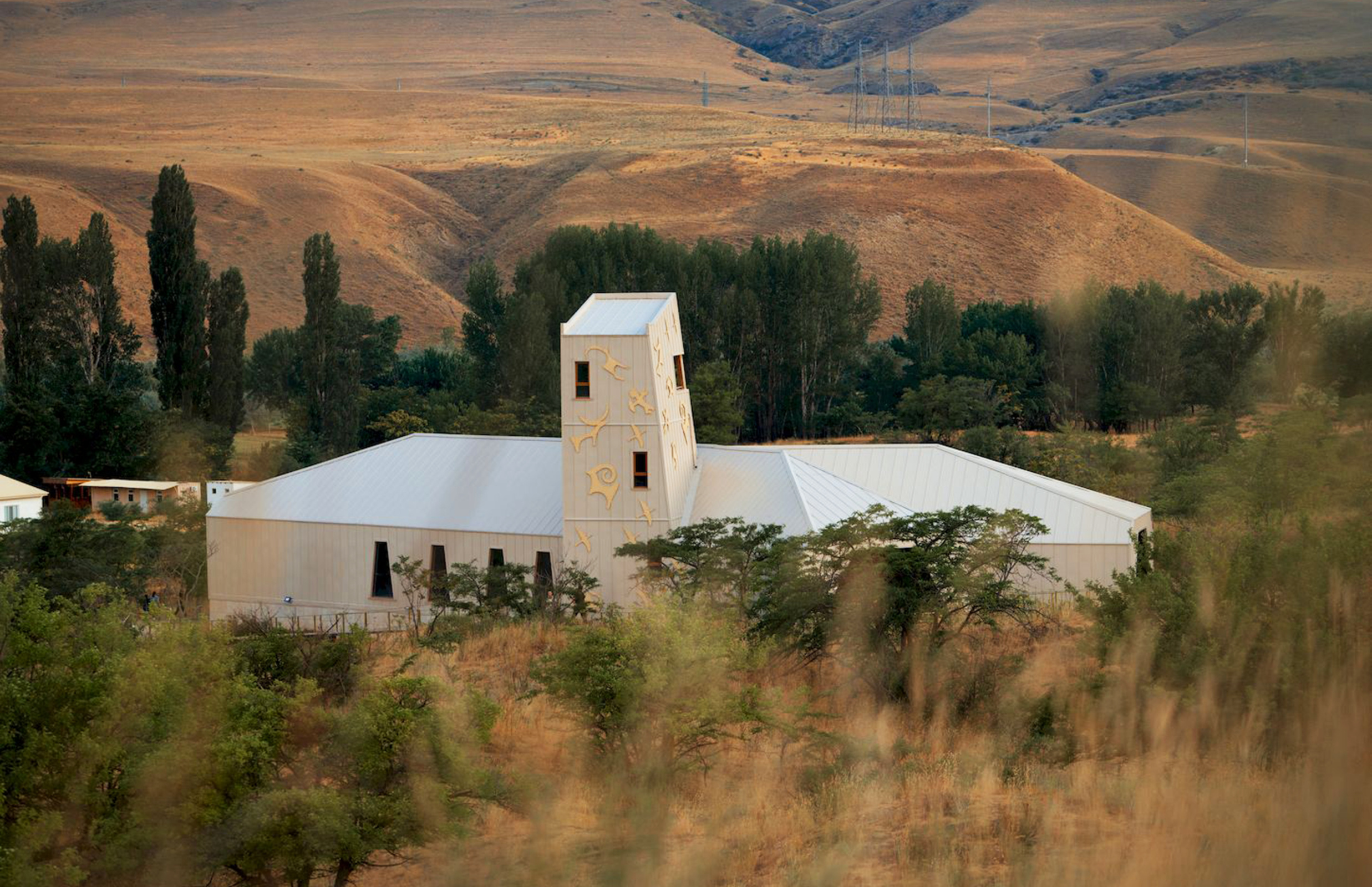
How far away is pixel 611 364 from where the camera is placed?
20969mm

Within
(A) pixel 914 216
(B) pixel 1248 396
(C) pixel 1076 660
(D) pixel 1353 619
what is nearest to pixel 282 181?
(A) pixel 914 216

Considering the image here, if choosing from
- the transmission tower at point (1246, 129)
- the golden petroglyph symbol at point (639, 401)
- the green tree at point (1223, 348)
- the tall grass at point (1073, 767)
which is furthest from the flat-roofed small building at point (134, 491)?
the green tree at point (1223, 348)

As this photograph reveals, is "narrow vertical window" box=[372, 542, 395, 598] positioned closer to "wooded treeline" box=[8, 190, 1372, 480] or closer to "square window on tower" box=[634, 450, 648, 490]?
"square window on tower" box=[634, 450, 648, 490]

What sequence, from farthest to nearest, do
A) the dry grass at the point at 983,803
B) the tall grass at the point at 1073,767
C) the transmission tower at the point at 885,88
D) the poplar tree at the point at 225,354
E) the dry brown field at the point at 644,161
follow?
the transmission tower at the point at 885,88, the dry brown field at the point at 644,161, the poplar tree at the point at 225,354, the tall grass at the point at 1073,767, the dry grass at the point at 983,803

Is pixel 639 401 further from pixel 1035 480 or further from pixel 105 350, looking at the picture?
pixel 105 350

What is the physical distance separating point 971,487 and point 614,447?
A: 6081 millimetres

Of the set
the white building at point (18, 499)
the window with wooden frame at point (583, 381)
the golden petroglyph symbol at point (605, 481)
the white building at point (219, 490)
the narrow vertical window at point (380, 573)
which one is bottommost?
the narrow vertical window at point (380, 573)

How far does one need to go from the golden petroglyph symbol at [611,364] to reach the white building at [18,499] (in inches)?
750

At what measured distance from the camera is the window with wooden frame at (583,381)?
69.2 ft

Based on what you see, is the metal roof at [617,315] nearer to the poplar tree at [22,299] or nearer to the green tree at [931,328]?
the poplar tree at [22,299]

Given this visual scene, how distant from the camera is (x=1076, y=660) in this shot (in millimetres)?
13312

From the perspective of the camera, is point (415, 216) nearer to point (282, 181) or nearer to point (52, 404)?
point (282, 181)

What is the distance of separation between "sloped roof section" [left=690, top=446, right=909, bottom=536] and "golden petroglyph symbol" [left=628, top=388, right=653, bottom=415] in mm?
2094

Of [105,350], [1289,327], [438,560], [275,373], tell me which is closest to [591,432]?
[438,560]
